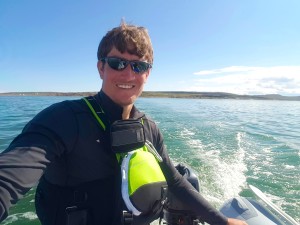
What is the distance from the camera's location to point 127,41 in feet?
6.86

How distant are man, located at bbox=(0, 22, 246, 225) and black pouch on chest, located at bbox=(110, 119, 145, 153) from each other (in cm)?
7

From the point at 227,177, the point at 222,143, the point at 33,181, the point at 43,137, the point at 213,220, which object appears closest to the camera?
the point at 33,181

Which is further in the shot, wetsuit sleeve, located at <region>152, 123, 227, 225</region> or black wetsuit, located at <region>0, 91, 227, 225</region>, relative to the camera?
wetsuit sleeve, located at <region>152, 123, 227, 225</region>

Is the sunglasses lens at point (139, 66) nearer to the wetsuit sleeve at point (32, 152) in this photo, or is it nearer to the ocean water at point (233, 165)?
the wetsuit sleeve at point (32, 152)

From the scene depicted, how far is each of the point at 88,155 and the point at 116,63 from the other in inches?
29.7

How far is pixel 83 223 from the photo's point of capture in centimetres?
181

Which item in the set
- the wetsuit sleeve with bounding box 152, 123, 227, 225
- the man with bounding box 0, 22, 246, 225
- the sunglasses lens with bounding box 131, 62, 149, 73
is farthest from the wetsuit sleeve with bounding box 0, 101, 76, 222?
the wetsuit sleeve with bounding box 152, 123, 227, 225

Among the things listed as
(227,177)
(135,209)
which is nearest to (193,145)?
(227,177)

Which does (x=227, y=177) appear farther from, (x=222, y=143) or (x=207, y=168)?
(x=222, y=143)

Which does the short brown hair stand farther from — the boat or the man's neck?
the boat

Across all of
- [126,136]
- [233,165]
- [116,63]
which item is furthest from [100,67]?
[233,165]

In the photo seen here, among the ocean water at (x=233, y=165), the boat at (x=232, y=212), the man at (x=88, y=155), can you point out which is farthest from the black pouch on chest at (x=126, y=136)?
the ocean water at (x=233, y=165)

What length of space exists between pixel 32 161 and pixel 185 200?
4.94ft

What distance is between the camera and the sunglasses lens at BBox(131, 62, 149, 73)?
85.1 inches
